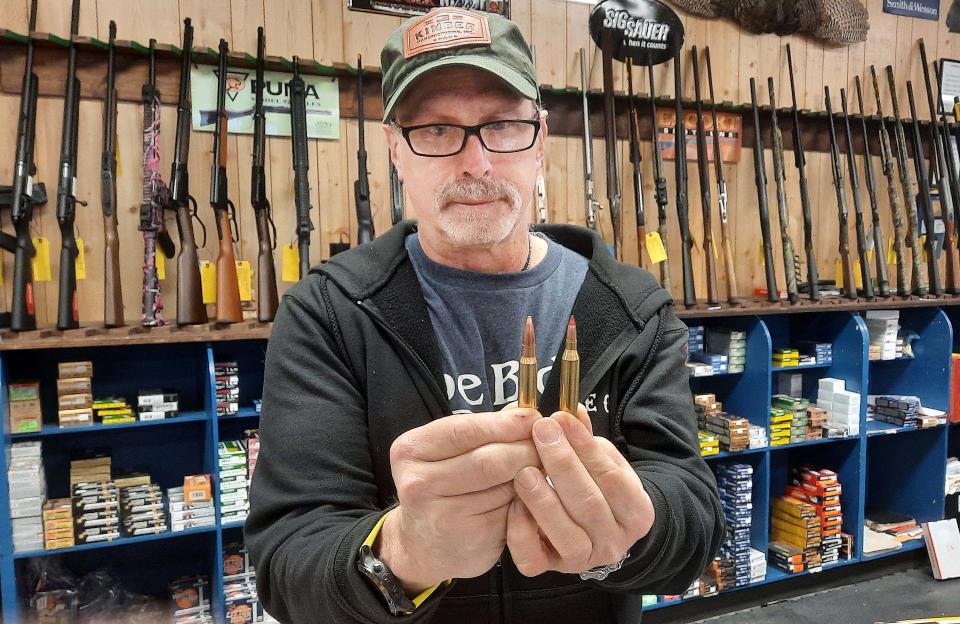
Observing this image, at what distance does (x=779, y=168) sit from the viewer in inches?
150

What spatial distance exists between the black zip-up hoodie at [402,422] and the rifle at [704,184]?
7.77ft

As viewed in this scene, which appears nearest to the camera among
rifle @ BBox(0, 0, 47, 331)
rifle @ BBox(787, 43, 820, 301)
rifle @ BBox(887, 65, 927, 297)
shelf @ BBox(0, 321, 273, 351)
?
shelf @ BBox(0, 321, 273, 351)

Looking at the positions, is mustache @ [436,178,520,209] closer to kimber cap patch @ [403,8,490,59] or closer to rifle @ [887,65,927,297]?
kimber cap patch @ [403,8,490,59]

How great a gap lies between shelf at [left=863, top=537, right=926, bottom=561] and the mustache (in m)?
3.73

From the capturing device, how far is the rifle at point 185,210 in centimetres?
260

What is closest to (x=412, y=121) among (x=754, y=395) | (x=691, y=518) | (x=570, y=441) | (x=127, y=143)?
(x=570, y=441)

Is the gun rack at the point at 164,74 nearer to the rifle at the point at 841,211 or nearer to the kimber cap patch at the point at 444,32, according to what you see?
the rifle at the point at 841,211

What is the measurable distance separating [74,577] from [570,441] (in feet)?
9.44

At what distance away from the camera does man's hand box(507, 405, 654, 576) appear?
710mm

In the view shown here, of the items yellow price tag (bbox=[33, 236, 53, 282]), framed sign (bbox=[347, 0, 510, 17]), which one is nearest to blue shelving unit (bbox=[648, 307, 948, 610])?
framed sign (bbox=[347, 0, 510, 17])

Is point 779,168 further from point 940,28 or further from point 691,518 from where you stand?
point 691,518

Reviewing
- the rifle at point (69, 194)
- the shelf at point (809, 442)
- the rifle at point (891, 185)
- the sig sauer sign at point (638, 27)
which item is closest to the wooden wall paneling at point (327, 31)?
the rifle at point (69, 194)

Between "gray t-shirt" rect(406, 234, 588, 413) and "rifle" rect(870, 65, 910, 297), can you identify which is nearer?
"gray t-shirt" rect(406, 234, 588, 413)

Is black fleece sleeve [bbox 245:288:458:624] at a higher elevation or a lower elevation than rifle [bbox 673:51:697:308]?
lower
